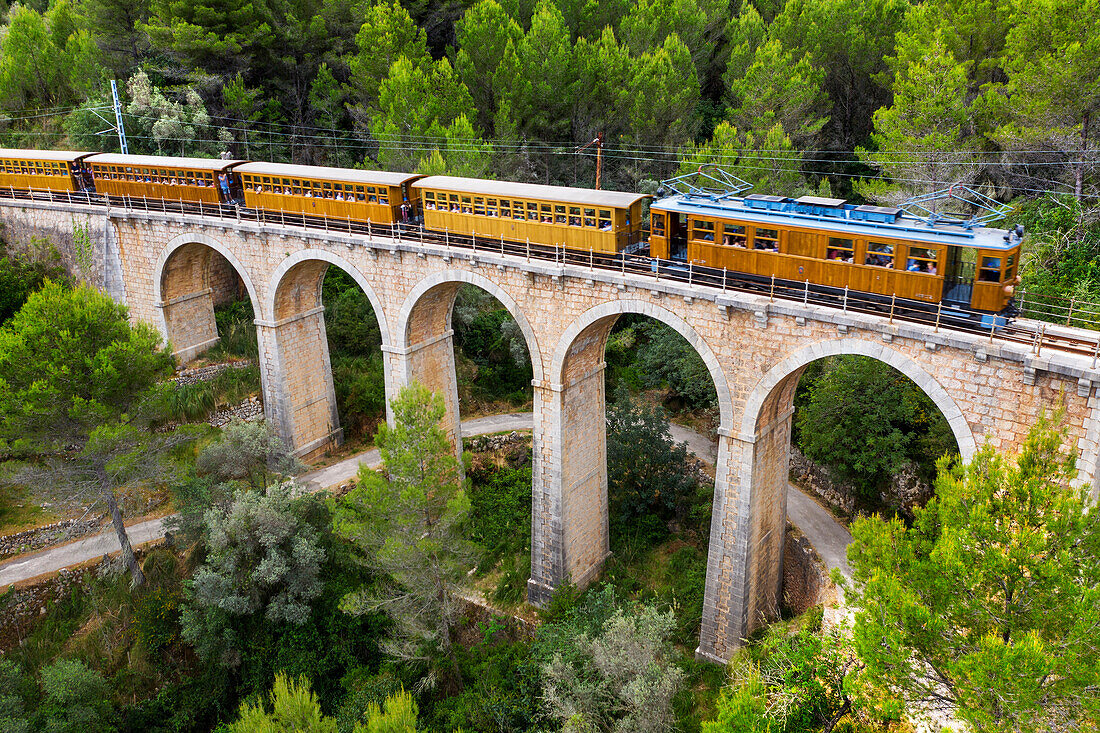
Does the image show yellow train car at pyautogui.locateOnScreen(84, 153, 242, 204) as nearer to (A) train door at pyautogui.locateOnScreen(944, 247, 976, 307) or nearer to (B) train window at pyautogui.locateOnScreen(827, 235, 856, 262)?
(B) train window at pyautogui.locateOnScreen(827, 235, 856, 262)

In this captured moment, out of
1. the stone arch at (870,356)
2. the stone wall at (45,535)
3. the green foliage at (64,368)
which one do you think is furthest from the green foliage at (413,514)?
the stone wall at (45,535)

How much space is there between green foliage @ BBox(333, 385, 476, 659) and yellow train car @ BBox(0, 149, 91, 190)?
29.0 meters

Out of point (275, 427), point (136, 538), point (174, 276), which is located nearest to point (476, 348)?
point (275, 427)

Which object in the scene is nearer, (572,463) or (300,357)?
(572,463)

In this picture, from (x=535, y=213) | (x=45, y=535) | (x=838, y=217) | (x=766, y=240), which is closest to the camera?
(x=838, y=217)

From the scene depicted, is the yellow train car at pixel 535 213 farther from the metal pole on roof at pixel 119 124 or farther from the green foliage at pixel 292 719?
the metal pole on roof at pixel 119 124

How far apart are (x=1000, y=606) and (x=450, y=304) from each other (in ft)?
74.8

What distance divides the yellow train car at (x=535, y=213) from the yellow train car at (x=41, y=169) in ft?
73.7

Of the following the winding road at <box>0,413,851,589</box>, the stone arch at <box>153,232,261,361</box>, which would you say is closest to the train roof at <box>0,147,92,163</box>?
the stone arch at <box>153,232,261,361</box>

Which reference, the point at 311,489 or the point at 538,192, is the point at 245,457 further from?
the point at 538,192

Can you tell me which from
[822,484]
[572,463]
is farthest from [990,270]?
[822,484]

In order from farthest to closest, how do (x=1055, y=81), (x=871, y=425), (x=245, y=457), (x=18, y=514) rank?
(x=18, y=514) < (x=245, y=457) < (x=871, y=425) < (x=1055, y=81)

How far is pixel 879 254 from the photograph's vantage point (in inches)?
771

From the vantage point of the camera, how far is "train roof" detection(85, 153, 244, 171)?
34.5m
